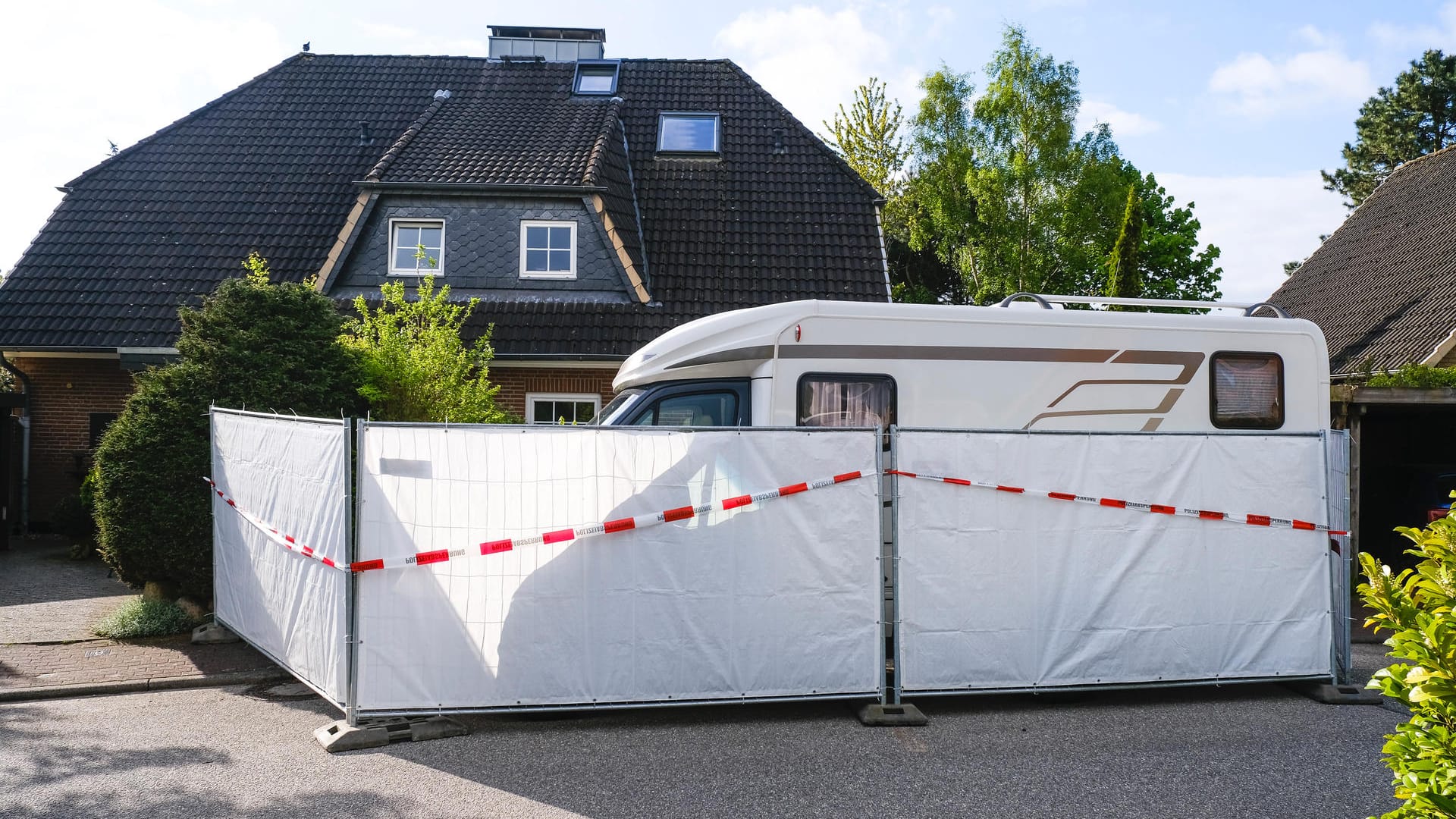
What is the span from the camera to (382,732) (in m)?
6.10

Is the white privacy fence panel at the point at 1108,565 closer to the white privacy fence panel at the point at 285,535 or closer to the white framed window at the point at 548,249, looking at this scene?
the white privacy fence panel at the point at 285,535

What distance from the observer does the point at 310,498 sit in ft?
21.9

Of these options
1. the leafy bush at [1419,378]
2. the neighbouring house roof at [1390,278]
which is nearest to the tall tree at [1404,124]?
the neighbouring house roof at [1390,278]

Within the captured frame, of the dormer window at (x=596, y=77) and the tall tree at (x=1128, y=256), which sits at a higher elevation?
the dormer window at (x=596, y=77)

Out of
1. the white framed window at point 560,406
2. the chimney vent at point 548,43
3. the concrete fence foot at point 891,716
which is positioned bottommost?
the concrete fence foot at point 891,716

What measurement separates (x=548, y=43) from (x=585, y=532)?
18.4 meters

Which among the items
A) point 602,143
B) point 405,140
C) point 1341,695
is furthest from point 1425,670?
point 405,140

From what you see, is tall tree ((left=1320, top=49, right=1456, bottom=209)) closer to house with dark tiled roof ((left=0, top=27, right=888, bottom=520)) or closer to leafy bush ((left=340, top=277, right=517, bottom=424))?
house with dark tiled roof ((left=0, top=27, right=888, bottom=520))

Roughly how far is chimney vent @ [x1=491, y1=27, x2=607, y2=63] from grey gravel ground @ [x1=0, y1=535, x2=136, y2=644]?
12.9 meters

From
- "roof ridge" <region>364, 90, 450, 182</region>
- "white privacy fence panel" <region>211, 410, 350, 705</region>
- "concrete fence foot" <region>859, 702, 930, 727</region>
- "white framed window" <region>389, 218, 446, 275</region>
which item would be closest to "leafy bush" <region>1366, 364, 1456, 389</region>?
"concrete fence foot" <region>859, 702, 930, 727</region>

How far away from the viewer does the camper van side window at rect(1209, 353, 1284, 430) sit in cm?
855

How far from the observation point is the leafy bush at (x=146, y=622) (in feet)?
29.7

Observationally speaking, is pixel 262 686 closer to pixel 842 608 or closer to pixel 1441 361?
pixel 842 608

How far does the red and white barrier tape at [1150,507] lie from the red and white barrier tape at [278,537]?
3.63m
